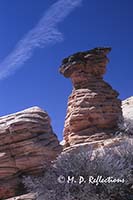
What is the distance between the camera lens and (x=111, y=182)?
9305 mm

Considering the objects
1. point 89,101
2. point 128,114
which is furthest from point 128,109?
point 89,101

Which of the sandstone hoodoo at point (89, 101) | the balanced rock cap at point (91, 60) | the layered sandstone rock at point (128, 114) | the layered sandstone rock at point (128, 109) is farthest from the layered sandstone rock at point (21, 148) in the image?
the layered sandstone rock at point (128, 109)

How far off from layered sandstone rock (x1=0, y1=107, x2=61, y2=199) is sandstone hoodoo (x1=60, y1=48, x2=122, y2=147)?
17621mm

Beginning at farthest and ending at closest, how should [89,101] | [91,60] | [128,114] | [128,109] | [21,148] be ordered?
[128,109], [128,114], [91,60], [89,101], [21,148]

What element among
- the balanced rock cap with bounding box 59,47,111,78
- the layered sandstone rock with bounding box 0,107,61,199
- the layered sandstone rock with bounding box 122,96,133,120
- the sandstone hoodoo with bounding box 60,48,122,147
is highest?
the layered sandstone rock with bounding box 122,96,133,120

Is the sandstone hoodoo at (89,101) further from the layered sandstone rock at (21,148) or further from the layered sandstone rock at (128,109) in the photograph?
the layered sandstone rock at (21,148)

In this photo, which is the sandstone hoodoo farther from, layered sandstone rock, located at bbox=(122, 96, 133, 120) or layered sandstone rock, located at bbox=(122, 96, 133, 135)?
layered sandstone rock, located at bbox=(122, 96, 133, 120)

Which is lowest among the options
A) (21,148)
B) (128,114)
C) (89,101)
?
(21,148)

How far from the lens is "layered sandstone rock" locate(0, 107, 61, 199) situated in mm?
11742

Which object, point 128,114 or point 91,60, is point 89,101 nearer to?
point 91,60

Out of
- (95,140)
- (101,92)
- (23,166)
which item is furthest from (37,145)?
(101,92)

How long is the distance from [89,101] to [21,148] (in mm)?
19866

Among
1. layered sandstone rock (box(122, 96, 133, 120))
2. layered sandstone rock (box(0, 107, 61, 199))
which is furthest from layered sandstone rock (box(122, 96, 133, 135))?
layered sandstone rock (box(0, 107, 61, 199))

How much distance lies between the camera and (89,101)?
103 feet
